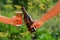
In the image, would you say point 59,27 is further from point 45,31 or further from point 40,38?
point 40,38

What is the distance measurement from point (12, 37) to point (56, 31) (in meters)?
1.07

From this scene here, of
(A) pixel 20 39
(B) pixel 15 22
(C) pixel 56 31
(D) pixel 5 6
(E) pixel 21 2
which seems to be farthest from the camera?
(C) pixel 56 31

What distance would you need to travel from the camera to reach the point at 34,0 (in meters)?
3.93

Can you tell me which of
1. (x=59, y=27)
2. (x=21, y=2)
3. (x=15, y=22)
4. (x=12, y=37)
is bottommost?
(x=59, y=27)

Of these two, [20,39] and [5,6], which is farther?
[20,39]

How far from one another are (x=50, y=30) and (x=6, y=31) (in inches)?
51.1

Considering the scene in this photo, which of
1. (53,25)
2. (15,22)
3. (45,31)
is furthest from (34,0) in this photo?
(15,22)

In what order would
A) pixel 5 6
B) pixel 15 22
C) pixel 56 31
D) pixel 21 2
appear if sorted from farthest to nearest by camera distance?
pixel 56 31
pixel 21 2
pixel 5 6
pixel 15 22

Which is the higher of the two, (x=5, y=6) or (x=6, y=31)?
(x=5, y=6)

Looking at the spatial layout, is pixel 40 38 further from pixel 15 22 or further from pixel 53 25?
pixel 15 22

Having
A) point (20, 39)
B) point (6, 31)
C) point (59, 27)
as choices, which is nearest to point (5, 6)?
point (6, 31)

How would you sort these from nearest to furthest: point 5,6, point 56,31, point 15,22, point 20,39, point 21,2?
point 15,22, point 5,6, point 20,39, point 21,2, point 56,31

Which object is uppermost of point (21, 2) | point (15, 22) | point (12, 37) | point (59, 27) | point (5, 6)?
point (15, 22)

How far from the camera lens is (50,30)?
509cm
